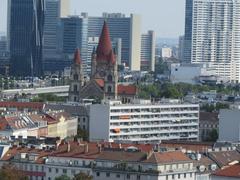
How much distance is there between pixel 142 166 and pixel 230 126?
3687cm

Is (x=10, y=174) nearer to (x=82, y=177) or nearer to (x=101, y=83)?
(x=82, y=177)

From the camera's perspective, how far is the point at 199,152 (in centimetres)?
7906

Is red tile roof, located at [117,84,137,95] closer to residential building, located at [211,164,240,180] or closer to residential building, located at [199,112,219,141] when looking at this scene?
residential building, located at [199,112,219,141]

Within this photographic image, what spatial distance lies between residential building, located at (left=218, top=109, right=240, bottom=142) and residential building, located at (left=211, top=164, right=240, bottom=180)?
112 ft

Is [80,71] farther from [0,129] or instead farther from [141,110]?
[0,129]

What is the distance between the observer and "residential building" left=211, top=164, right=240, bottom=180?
68250 millimetres

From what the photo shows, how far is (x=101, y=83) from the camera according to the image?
137875 millimetres

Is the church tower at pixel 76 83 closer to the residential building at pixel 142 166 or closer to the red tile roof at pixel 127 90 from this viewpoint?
the red tile roof at pixel 127 90

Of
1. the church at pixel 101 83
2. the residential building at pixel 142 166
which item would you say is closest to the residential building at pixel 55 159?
the residential building at pixel 142 166

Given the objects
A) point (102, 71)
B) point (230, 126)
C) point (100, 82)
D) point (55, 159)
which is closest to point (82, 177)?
point (55, 159)

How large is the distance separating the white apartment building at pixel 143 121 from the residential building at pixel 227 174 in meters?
35.5

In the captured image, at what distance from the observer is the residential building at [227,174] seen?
68.2 m

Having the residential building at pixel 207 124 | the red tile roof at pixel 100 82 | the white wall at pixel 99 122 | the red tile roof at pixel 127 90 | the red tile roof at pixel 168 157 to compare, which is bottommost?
the residential building at pixel 207 124

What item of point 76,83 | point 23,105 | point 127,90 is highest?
point 76,83
